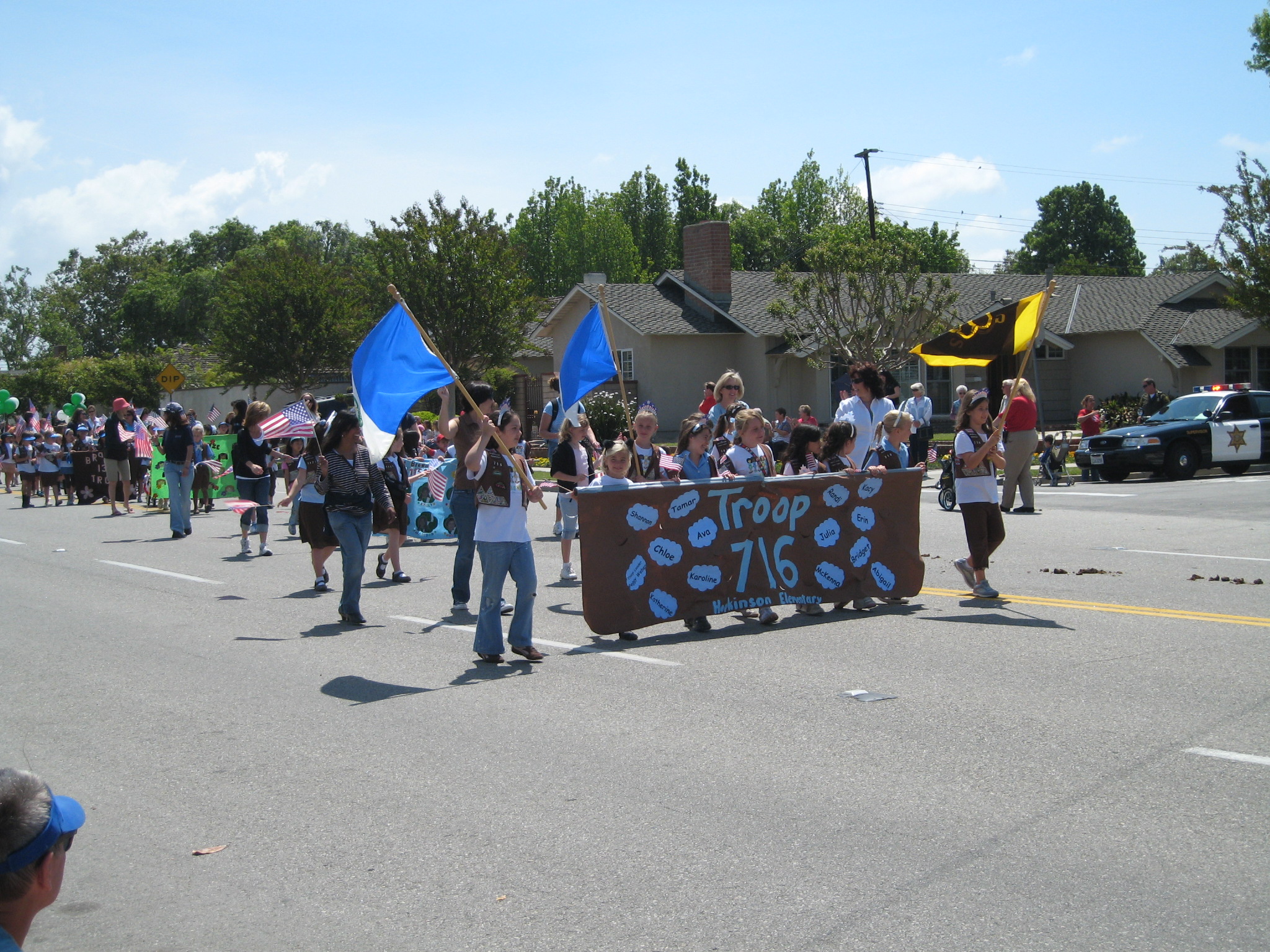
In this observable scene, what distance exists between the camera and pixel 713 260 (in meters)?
42.7

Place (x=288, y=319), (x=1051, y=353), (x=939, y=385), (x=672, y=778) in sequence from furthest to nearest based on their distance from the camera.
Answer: (x=288, y=319), (x=1051, y=353), (x=939, y=385), (x=672, y=778)

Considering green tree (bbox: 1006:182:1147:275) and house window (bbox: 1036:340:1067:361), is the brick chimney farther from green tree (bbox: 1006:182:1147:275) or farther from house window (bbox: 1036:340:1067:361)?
green tree (bbox: 1006:182:1147:275)

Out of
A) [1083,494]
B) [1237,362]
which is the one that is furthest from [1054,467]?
[1237,362]

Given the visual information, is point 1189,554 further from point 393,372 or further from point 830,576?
point 393,372

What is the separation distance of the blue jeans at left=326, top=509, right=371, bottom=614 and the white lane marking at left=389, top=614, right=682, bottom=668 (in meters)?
0.48

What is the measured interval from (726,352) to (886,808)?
3830 cm

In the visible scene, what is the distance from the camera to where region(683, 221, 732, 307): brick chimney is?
42625 millimetres

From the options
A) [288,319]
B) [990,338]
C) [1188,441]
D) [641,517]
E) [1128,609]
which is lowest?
[1128,609]

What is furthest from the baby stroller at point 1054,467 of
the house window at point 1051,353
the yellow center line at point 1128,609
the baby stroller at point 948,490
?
the house window at point 1051,353

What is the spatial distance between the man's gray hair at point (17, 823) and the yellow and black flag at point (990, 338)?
367 inches

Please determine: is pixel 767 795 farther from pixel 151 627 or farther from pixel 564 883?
pixel 151 627

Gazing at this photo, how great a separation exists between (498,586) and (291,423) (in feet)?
18.9

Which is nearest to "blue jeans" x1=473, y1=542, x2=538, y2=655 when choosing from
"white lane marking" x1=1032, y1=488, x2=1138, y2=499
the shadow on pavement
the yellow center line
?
Result: the shadow on pavement

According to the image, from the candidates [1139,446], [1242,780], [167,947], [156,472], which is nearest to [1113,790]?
[1242,780]
